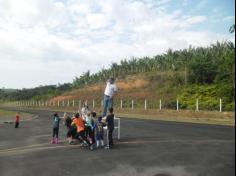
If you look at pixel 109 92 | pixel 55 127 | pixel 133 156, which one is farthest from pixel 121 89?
pixel 133 156

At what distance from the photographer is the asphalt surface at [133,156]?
45.3ft

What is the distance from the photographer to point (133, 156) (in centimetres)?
1591

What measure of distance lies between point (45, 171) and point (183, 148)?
5609mm

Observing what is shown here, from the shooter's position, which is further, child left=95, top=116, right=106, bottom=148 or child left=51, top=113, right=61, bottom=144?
child left=51, top=113, right=61, bottom=144

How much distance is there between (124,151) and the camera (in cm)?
1697

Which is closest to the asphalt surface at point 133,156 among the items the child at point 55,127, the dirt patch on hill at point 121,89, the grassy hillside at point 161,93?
the child at point 55,127

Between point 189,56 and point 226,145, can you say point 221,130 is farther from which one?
point 189,56

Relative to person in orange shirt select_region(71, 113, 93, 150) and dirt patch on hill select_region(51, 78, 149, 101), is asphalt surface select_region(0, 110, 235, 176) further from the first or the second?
dirt patch on hill select_region(51, 78, 149, 101)

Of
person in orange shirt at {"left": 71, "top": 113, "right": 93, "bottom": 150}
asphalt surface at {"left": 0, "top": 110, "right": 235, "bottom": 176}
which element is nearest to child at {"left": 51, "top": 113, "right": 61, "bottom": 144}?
asphalt surface at {"left": 0, "top": 110, "right": 235, "bottom": 176}

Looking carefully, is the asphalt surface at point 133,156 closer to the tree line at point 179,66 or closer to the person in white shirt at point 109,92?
the person in white shirt at point 109,92

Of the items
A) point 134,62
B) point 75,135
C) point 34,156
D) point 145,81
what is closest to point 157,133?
point 75,135

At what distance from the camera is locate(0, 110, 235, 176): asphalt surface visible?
1380 cm

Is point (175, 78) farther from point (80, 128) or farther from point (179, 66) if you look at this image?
point (80, 128)

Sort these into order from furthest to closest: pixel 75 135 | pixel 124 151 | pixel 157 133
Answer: pixel 157 133
pixel 75 135
pixel 124 151
